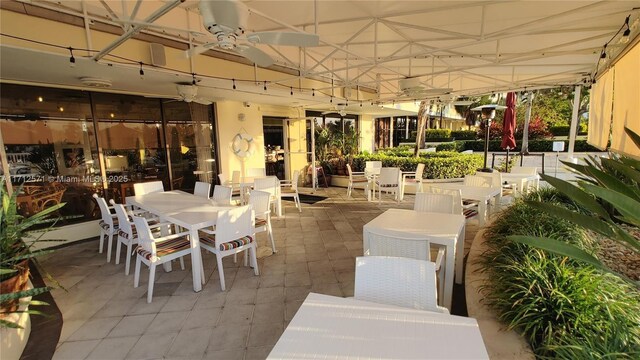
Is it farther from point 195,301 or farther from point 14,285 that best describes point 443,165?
point 14,285

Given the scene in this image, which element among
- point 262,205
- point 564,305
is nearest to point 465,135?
point 262,205

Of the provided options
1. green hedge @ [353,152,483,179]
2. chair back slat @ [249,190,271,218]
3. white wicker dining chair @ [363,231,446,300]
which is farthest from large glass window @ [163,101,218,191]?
white wicker dining chair @ [363,231,446,300]

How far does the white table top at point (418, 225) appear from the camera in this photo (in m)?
2.73

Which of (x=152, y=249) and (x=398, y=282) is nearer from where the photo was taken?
(x=398, y=282)

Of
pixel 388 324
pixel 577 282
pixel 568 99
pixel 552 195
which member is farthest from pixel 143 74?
pixel 568 99

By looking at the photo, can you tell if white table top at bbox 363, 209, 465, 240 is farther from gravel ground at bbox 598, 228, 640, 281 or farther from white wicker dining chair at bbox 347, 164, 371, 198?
white wicker dining chair at bbox 347, 164, 371, 198

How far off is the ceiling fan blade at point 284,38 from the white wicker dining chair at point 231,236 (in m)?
1.82

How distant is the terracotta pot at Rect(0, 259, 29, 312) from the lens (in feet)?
6.86

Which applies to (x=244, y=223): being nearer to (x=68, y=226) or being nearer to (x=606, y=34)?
(x=68, y=226)

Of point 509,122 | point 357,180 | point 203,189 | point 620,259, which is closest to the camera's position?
point 620,259

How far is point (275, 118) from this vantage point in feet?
29.4

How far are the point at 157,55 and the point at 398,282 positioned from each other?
13.8ft

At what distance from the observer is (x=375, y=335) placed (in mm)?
1393

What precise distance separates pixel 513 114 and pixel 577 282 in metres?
7.61
